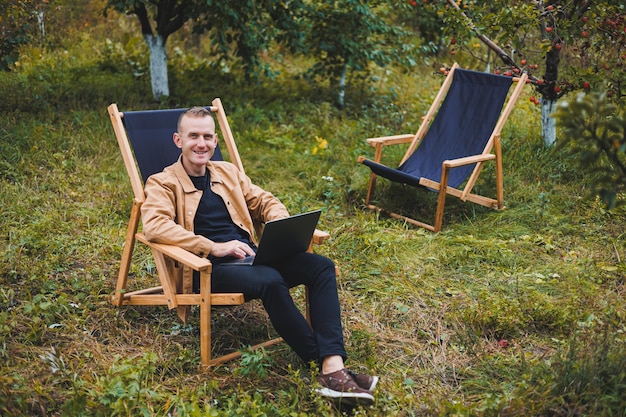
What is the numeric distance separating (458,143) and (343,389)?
10.4ft

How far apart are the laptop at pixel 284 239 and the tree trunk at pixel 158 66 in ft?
13.6

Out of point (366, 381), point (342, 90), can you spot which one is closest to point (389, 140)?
point (342, 90)

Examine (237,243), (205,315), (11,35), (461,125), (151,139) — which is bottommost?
(205,315)

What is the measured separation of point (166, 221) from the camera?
336 centimetres

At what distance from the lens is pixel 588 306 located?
3.74 meters

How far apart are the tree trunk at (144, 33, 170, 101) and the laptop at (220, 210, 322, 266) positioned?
4.15 meters

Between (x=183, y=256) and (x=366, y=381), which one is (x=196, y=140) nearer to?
(x=183, y=256)

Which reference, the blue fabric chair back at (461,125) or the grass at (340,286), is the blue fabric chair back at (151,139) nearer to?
the grass at (340,286)

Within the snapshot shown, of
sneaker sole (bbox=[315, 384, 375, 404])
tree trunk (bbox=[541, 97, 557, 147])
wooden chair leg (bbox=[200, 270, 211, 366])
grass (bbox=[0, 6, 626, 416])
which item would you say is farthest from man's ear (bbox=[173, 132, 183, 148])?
tree trunk (bbox=[541, 97, 557, 147])

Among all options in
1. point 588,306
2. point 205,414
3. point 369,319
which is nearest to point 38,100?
point 369,319

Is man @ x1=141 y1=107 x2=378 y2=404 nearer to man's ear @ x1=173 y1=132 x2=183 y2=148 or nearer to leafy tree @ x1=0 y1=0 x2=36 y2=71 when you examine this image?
man's ear @ x1=173 y1=132 x2=183 y2=148

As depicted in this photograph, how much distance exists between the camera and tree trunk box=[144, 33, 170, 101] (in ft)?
23.2

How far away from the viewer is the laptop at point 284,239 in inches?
123

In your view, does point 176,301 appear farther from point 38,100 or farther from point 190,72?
point 190,72
